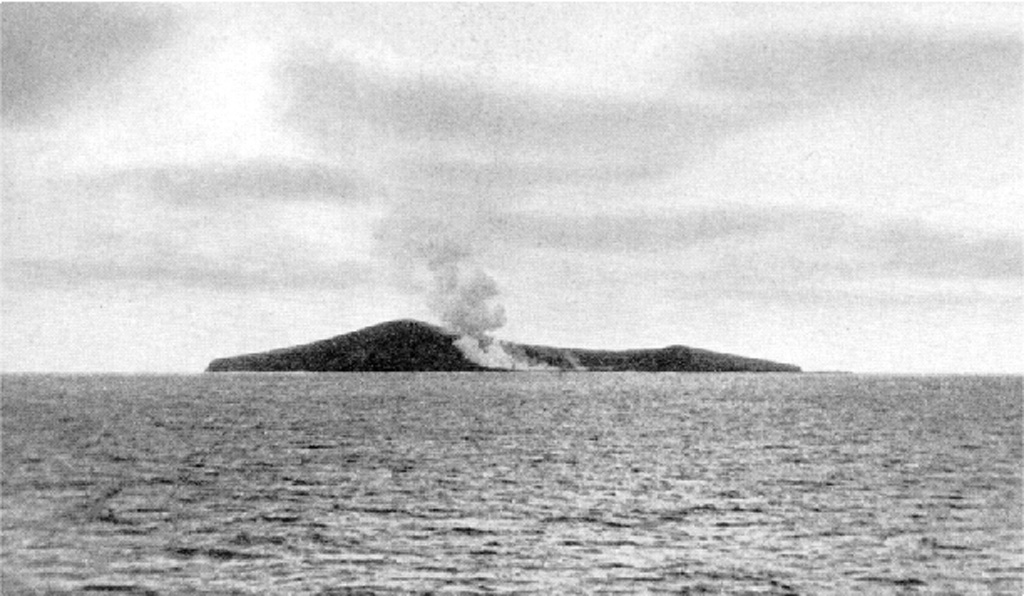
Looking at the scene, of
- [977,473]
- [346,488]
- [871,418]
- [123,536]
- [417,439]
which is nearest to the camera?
[123,536]

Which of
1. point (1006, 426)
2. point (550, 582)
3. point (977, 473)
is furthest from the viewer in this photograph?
point (1006, 426)

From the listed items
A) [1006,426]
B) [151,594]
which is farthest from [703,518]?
[1006,426]

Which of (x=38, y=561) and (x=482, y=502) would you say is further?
(x=482, y=502)

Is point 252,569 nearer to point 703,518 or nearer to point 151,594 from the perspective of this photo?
point 151,594

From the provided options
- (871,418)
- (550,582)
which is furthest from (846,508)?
(871,418)

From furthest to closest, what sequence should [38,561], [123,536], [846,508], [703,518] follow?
[846,508]
[703,518]
[123,536]
[38,561]

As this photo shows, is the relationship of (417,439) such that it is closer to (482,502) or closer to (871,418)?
(482,502)
